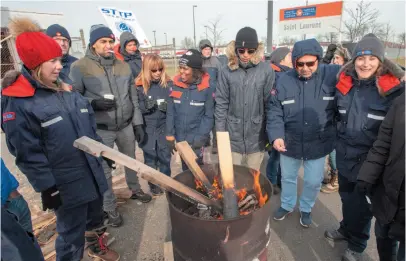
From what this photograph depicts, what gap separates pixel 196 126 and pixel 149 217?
1.40m

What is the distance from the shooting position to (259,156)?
3.30m

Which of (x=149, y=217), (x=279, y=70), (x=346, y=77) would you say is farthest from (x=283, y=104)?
(x=149, y=217)

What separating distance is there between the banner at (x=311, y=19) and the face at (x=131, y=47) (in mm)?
9802

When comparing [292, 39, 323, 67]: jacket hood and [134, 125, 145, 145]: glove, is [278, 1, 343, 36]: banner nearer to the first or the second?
[292, 39, 323, 67]: jacket hood

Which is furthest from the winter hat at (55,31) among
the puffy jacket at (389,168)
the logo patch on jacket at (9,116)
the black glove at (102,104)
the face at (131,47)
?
the puffy jacket at (389,168)

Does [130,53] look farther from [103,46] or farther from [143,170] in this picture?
[143,170]

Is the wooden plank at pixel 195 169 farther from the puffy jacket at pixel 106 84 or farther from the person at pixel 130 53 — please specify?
the person at pixel 130 53

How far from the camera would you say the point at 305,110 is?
8.84 feet

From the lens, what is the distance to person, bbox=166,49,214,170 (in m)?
3.22

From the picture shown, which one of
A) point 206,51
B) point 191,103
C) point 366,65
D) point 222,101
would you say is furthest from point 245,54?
point 206,51

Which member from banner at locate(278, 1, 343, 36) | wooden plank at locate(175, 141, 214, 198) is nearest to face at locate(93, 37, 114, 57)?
wooden plank at locate(175, 141, 214, 198)

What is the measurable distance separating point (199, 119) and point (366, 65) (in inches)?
75.0

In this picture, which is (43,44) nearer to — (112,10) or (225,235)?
(225,235)

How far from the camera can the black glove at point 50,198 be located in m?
1.98
